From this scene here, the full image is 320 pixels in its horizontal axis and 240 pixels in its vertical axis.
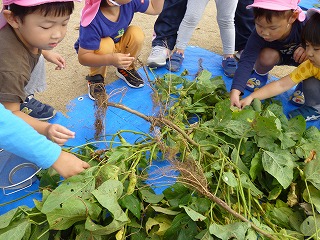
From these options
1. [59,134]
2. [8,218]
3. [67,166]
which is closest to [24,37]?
[59,134]

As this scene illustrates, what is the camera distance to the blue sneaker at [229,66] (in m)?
2.02

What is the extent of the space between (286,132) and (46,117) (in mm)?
1029

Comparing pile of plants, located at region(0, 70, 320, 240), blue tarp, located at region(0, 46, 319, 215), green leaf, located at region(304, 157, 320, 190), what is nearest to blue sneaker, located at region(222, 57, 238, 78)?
blue tarp, located at region(0, 46, 319, 215)

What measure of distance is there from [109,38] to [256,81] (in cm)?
81

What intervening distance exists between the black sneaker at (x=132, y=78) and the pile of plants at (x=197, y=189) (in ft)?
1.46

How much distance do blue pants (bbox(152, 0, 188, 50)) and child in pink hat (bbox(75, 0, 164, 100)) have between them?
230mm

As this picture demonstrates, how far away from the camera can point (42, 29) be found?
1.20m

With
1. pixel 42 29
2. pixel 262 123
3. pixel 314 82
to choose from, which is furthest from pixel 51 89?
pixel 314 82

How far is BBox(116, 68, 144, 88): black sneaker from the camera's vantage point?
1.86 metres

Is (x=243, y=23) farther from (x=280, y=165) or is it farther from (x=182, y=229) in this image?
(x=182, y=229)

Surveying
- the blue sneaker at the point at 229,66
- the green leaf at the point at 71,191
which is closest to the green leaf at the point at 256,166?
the green leaf at the point at 71,191

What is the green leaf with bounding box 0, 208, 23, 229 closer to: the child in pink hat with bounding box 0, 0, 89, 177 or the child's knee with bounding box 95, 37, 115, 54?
the child in pink hat with bounding box 0, 0, 89, 177

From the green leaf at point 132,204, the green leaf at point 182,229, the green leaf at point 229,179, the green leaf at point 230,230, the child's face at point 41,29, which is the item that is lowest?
the green leaf at point 182,229

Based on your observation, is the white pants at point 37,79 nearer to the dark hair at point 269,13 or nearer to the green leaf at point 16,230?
the green leaf at point 16,230
